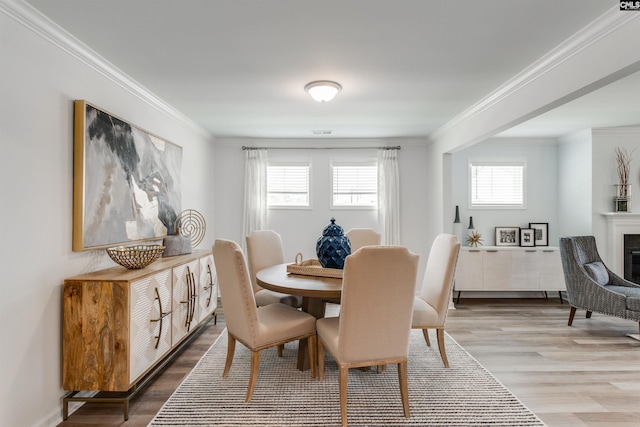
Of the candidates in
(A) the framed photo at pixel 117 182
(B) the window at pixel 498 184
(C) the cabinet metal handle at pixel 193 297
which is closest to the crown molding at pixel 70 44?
(A) the framed photo at pixel 117 182

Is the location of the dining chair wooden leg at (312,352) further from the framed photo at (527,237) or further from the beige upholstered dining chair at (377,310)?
the framed photo at (527,237)

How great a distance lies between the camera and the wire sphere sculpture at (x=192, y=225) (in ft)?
13.3

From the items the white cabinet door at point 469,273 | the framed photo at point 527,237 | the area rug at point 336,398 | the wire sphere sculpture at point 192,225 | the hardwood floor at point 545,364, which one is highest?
the wire sphere sculpture at point 192,225

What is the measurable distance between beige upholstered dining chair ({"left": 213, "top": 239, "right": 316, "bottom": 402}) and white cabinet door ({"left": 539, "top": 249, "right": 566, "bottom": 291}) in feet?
13.2

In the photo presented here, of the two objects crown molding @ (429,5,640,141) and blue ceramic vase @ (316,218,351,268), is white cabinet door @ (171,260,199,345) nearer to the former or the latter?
blue ceramic vase @ (316,218,351,268)

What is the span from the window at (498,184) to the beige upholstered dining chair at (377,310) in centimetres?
392

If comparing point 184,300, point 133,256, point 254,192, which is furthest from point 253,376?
point 254,192

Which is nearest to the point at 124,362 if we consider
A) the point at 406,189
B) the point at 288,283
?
the point at 288,283

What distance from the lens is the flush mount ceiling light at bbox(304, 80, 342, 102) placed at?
3.05 meters

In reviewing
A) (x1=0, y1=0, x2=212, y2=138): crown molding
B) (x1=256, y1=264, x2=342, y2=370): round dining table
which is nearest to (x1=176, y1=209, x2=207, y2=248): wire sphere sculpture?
(x1=0, y1=0, x2=212, y2=138): crown molding

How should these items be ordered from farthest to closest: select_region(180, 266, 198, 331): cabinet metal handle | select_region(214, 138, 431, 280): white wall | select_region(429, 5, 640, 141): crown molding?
select_region(214, 138, 431, 280): white wall < select_region(180, 266, 198, 331): cabinet metal handle < select_region(429, 5, 640, 141): crown molding

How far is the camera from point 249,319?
7.91ft

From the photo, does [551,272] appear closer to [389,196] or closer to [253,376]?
[389,196]

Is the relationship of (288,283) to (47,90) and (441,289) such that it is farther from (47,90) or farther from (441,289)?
(47,90)
